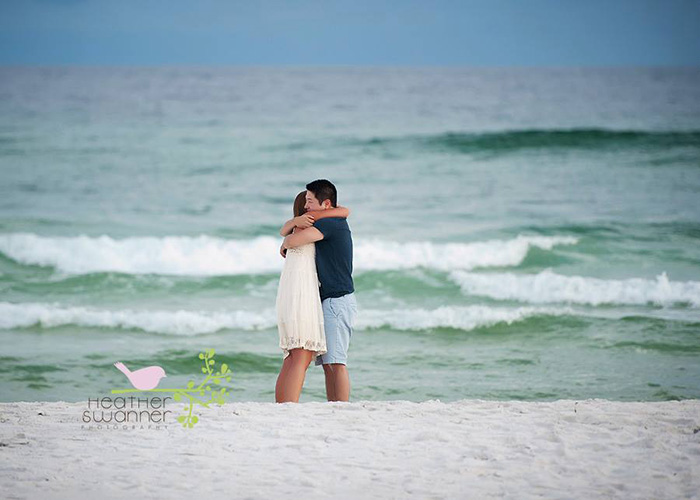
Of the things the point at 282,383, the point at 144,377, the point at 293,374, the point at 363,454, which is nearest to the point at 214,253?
the point at 282,383

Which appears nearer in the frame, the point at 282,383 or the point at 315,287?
the point at 315,287

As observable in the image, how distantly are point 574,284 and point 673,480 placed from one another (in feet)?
27.8

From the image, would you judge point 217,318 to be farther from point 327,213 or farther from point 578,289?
point 327,213

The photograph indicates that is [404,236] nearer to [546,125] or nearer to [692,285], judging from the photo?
[692,285]

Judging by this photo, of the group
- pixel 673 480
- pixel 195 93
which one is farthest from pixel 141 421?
pixel 195 93

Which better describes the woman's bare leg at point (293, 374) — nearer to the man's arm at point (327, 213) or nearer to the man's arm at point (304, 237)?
the man's arm at point (304, 237)

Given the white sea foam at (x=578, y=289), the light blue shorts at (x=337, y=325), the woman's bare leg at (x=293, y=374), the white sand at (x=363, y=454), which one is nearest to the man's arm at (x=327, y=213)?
the light blue shorts at (x=337, y=325)

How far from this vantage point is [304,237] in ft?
18.8

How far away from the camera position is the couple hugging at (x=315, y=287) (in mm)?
5758

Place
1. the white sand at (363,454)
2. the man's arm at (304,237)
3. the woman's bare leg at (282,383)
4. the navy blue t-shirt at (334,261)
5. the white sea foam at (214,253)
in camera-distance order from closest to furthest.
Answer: the white sand at (363,454), the man's arm at (304,237), the navy blue t-shirt at (334,261), the woman's bare leg at (282,383), the white sea foam at (214,253)

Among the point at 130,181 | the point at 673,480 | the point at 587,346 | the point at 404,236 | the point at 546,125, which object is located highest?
the point at 546,125

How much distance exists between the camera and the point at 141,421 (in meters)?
5.54

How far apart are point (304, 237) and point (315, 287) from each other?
13.6 inches

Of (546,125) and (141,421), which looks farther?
(546,125)
